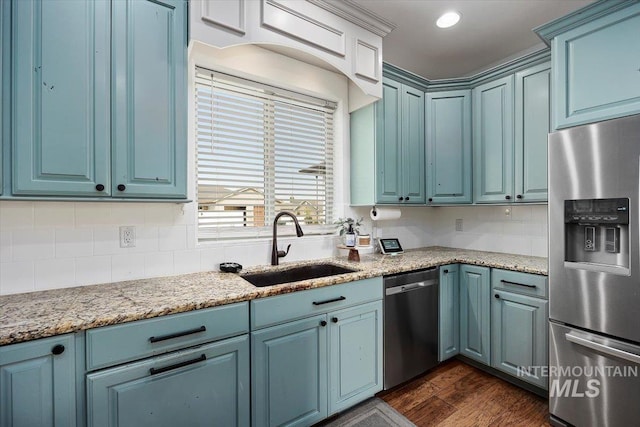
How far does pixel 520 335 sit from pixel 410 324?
0.77 metres

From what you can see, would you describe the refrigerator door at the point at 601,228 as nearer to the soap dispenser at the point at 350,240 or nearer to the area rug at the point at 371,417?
the area rug at the point at 371,417

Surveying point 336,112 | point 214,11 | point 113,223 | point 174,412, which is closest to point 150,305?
point 174,412

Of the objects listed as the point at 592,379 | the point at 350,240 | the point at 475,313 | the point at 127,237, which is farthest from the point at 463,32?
the point at 127,237

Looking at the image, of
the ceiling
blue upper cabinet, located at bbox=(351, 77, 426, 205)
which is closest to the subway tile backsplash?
blue upper cabinet, located at bbox=(351, 77, 426, 205)

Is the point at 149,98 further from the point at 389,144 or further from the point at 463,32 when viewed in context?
the point at 463,32

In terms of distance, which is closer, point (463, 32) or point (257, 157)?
point (257, 157)

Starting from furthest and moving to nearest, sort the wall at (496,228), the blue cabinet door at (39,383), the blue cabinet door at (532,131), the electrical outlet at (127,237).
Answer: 1. the wall at (496,228)
2. the blue cabinet door at (532,131)
3. the electrical outlet at (127,237)
4. the blue cabinet door at (39,383)

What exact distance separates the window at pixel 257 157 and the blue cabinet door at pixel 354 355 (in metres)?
0.87

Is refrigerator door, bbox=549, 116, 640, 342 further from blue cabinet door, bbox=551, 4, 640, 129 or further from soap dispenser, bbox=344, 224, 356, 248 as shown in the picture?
soap dispenser, bbox=344, 224, 356, 248

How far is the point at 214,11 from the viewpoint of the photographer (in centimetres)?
165

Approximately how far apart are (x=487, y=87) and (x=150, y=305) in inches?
116

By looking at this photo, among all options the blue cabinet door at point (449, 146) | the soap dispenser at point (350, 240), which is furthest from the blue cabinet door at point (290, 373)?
the blue cabinet door at point (449, 146)

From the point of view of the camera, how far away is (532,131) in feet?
7.76

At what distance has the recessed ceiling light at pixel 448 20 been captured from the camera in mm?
2268
